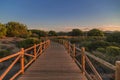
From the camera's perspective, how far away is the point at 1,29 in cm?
6794

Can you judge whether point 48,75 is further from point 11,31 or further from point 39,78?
point 11,31

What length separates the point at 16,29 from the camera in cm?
8250

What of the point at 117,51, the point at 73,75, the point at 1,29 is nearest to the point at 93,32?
the point at 1,29

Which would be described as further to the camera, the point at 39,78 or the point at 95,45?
the point at 95,45

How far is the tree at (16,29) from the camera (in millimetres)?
79912

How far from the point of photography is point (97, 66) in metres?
21.5

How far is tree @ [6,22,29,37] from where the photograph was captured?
7991cm

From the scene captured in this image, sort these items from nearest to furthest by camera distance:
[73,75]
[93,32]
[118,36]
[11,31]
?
[73,75] < [118,36] < [11,31] < [93,32]

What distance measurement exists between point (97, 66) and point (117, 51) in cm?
962

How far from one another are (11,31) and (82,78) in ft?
247

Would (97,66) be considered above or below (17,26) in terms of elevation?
below

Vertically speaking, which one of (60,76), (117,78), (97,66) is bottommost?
(97,66)

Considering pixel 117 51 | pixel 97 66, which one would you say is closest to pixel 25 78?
pixel 97 66

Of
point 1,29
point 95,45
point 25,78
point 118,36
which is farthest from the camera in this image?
point 1,29
